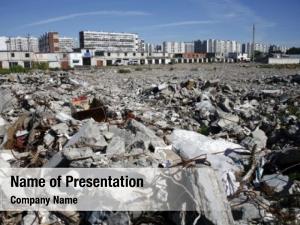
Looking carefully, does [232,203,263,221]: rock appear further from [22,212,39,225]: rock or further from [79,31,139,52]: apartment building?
[79,31,139,52]: apartment building

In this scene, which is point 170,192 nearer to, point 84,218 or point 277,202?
point 84,218

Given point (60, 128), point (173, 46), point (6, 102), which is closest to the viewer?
point (60, 128)

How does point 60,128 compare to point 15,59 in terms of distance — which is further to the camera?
point 15,59

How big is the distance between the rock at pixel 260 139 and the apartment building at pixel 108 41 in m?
87.5

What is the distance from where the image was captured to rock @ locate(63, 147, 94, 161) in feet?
14.3

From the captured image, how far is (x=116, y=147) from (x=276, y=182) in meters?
2.33

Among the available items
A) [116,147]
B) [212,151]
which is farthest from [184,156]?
[116,147]

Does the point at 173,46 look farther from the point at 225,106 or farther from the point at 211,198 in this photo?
the point at 211,198

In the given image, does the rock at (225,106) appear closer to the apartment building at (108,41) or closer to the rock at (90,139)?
the rock at (90,139)

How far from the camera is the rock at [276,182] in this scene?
170 inches

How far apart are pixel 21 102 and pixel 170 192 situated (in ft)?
24.3

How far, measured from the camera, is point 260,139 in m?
6.56

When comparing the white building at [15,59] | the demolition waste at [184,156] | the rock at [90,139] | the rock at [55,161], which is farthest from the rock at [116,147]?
the white building at [15,59]

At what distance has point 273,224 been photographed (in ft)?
11.9
